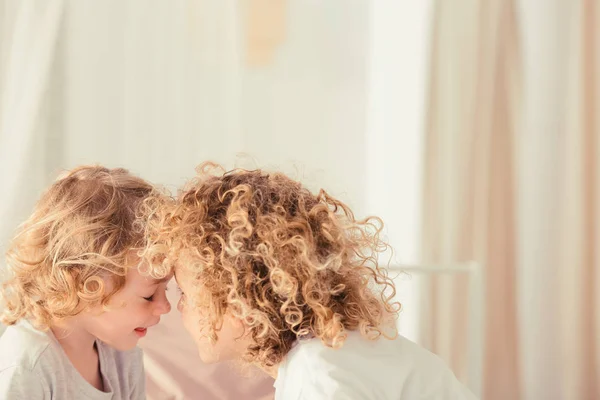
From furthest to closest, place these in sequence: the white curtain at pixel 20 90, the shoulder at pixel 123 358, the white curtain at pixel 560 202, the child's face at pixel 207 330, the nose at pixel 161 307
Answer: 1. the white curtain at pixel 560 202
2. the white curtain at pixel 20 90
3. the shoulder at pixel 123 358
4. the nose at pixel 161 307
5. the child's face at pixel 207 330

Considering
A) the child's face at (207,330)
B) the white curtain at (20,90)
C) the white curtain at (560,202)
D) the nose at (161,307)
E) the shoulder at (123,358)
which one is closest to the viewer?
the child's face at (207,330)

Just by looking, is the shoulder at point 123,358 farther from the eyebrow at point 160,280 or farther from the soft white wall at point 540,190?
the soft white wall at point 540,190

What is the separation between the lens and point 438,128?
1944 millimetres

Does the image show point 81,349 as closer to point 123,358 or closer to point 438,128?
point 123,358

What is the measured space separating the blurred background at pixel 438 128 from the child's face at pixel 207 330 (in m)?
0.79

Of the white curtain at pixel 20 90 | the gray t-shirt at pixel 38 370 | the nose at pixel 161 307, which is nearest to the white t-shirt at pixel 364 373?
the nose at pixel 161 307

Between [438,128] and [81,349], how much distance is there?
1.09m

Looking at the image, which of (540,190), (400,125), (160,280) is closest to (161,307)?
(160,280)

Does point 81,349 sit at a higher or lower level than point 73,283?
lower

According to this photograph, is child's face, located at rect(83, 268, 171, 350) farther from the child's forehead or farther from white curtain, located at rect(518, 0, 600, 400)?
white curtain, located at rect(518, 0, 600, 400)

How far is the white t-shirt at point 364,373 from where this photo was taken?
101 cm

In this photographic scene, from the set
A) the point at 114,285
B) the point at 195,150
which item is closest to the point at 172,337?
the point at 114,285

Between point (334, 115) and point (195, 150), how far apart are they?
15.7 inches

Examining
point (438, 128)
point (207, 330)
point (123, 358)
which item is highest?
point (438, 128)
